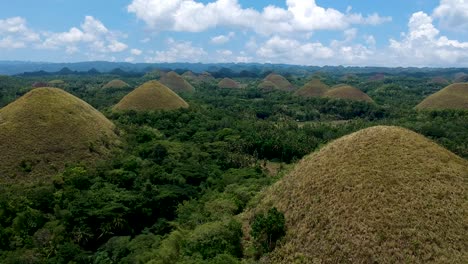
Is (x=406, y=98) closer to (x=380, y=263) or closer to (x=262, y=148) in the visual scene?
(x=262, y=148)

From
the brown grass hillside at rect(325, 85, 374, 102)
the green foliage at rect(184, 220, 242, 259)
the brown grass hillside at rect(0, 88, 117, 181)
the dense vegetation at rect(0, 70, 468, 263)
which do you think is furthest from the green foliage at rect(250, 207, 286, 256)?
the brown grass hillside at rect(325, 85, 374, 102)

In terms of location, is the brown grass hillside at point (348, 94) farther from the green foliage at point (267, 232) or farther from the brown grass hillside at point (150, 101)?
the green foliage at point (267, 232)

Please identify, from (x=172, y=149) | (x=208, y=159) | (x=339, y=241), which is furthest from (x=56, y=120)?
(x=339, y=241)

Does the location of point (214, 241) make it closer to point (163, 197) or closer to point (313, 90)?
point (163, 197)

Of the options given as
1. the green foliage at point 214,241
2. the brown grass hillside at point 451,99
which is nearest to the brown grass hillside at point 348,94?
the brown grass hillside at point 451,99

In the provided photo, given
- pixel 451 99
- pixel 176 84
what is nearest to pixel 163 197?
pixel 451 99

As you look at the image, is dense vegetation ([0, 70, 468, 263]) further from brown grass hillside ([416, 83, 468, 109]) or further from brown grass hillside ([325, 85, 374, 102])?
brown grass hillside ([325, 85, 374, 102])

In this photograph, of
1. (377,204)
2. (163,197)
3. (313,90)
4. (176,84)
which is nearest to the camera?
(377,204)

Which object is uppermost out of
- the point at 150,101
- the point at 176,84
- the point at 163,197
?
the point at 150,101
